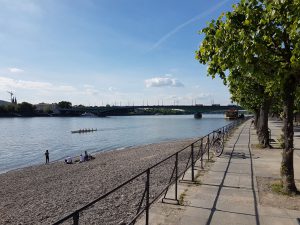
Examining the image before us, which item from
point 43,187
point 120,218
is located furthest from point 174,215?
point 43,187

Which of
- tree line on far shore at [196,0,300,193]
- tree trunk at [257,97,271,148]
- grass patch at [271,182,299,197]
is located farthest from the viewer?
tree trunk at [257,97,271,148]

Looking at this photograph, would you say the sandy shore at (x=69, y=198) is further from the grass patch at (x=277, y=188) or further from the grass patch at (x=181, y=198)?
the grass patch at (x=277, y=188)

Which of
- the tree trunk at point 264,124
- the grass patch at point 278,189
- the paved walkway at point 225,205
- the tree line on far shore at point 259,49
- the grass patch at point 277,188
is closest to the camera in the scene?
the paved walkway at point 225,205

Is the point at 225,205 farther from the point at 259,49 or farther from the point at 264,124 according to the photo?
the point at 264,124

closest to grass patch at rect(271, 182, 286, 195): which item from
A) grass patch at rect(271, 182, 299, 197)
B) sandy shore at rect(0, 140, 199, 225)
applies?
grass patch at rect(271, 182, 299, 197)

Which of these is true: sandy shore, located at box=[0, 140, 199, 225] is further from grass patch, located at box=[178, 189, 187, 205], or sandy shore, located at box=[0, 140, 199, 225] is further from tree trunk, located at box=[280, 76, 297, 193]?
tree trunk, located at box=[280, 76, 297, 193]

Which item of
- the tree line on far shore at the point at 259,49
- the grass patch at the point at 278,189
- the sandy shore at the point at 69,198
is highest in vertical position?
the tree line on far shore at the point at 259,49

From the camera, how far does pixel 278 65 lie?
A: 9781 mm

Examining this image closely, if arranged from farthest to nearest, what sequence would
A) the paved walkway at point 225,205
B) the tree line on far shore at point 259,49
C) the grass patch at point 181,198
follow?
the grass patch at point 181,198
the tree line on far shore at point 259,49
the paved walkway at point 225,205

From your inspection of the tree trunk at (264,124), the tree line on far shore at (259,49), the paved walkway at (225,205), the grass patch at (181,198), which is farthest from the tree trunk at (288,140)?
the tree trunk at (264,124)

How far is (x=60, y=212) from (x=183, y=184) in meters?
4.84

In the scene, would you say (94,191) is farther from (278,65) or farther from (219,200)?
(278,65)

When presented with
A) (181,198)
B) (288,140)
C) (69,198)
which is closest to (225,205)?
(181,198)

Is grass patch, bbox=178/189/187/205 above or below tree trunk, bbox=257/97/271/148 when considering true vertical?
below
